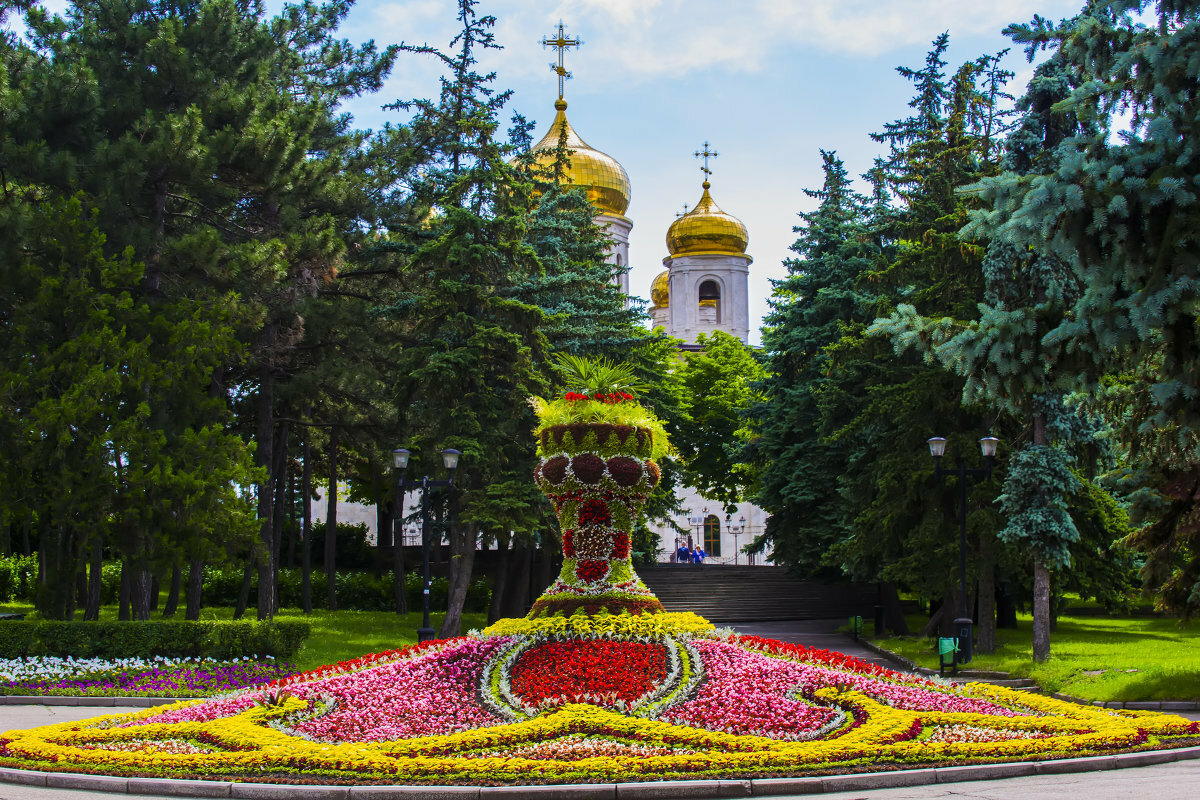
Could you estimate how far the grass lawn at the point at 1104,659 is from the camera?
16.0 metres

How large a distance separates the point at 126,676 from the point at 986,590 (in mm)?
15342

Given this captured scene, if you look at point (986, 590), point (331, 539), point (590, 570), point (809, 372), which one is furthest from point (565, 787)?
point (331, 539)

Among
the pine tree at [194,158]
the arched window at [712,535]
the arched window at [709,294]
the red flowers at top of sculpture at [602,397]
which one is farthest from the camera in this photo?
the arched window at [709,294]

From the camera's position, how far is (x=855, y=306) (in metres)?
30.8

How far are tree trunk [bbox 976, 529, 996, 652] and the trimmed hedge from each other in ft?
41.8

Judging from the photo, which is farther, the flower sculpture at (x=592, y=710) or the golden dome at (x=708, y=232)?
the golden dome at (x=708, y=232)

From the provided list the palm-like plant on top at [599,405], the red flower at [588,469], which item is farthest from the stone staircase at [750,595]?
the red flower at [588,469]

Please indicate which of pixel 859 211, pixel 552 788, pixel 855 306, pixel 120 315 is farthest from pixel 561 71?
pixel 552 788

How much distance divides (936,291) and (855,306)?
7427 millimetres

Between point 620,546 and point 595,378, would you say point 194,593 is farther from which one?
point 620,546

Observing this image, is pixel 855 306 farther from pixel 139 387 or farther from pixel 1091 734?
pixel 1091 734

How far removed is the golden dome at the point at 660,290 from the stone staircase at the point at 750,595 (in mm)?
30808

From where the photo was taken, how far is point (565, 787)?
29.0 feet

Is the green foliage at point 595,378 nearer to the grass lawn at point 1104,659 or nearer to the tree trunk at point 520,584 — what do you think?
the grass lawn at point 1104,659
